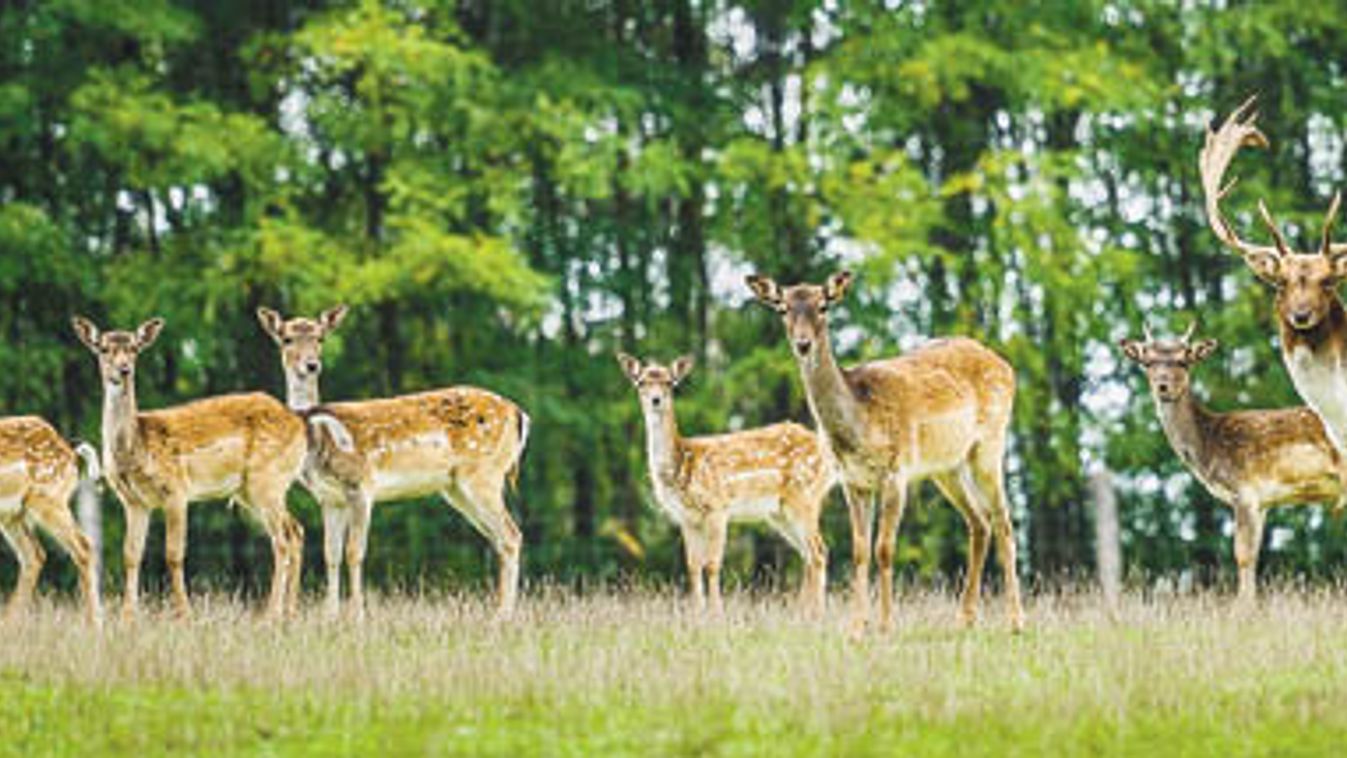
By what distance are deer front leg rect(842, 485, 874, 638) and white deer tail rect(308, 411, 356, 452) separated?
2.90 meters

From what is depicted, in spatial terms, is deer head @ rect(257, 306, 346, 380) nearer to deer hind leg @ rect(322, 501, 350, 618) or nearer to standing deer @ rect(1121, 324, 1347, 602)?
deer hind leg @ rect(322, 501, 350, 618)

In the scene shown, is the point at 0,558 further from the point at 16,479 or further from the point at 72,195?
the point at 16,479

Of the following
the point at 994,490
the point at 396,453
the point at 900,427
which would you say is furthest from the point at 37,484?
the point at 994,490

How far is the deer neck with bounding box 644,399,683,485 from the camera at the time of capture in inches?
527

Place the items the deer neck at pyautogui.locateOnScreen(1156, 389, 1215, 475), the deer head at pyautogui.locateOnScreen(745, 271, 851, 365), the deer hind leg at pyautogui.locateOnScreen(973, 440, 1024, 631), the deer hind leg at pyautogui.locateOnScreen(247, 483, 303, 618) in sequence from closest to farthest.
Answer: the deer head at pyautogui.locateOnScreen(745, 271, 851, 365)
the deer hind leg at pyautogui.locateOnScreen(973, 440, 1024, 631)
the deer hind leg at pyautogui.locateOnScreen(247, 483, 303, 618)
the deer neck at pyautogui.locateOnScreen(1156, 389, 1215, 475)

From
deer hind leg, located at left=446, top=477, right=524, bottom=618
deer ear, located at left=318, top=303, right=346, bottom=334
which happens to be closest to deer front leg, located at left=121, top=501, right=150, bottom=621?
deer ear, located at left=318, top=303, right=346, bottom=334

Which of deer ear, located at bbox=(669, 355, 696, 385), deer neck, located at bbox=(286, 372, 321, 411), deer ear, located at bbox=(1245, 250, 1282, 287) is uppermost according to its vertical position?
deer ear, located at bbox=(1245, 250, 1282, 287)

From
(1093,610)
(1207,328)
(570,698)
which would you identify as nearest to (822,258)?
(1207,328)

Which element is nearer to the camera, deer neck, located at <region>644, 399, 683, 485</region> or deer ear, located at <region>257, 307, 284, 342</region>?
deer neck, located at <region>644, 399, 683, 485</region>

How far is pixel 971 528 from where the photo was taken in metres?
12.2

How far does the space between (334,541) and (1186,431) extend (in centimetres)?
466

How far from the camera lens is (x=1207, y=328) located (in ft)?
65.2

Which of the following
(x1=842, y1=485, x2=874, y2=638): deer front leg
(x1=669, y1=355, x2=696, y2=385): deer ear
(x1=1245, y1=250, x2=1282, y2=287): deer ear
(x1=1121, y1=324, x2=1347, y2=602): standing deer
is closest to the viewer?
(x1=1245, y1=250, x2=1282, y2=287): deer ear

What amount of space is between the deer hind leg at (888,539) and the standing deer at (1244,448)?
2.51 meters
